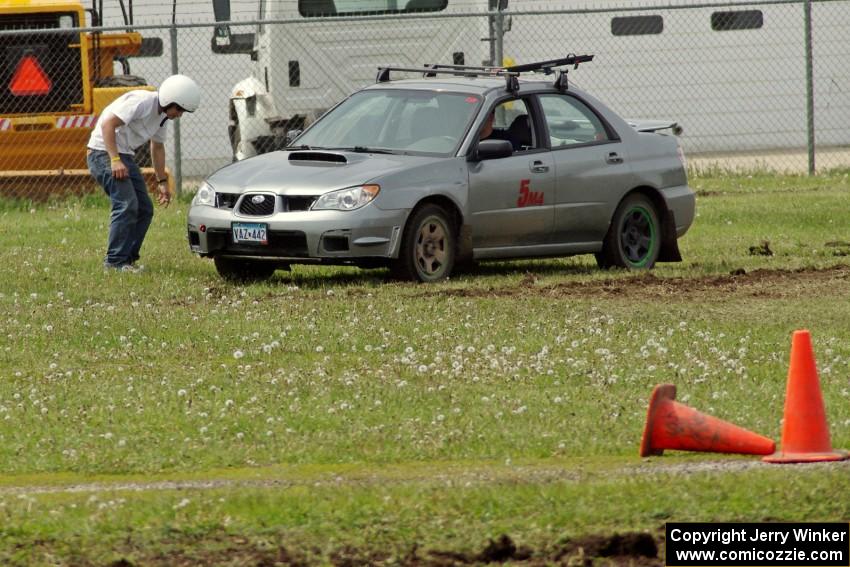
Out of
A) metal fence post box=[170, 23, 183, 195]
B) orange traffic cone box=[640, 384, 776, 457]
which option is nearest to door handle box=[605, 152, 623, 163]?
metal fence post box=[170, 23, 183, 195]

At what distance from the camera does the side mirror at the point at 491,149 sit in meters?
13.4

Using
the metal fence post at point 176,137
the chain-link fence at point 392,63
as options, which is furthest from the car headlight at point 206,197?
the chain-link fence at point 392,63

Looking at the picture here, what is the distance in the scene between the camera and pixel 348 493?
6434mm

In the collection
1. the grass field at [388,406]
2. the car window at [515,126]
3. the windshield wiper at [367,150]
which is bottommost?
the grass field at [388,406]

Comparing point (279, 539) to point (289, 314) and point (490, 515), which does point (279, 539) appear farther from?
point (289, 314)

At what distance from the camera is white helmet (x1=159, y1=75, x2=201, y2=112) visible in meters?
13.9

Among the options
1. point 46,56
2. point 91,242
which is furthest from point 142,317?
point 46,56

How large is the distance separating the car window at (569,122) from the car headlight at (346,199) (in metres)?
1.99

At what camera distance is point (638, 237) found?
14664 millimetres

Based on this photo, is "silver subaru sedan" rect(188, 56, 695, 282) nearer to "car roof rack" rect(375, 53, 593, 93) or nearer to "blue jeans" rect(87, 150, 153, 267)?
"car roof rack" rect(375, 53, 593, 93)

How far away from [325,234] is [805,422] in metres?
6.29

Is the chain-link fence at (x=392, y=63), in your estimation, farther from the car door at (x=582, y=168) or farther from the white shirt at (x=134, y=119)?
the car door at (x=582, y=168)

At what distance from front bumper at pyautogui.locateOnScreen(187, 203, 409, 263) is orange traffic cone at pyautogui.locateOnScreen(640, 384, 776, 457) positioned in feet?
19.5

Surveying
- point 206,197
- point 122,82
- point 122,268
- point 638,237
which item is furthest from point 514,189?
point 122,82
